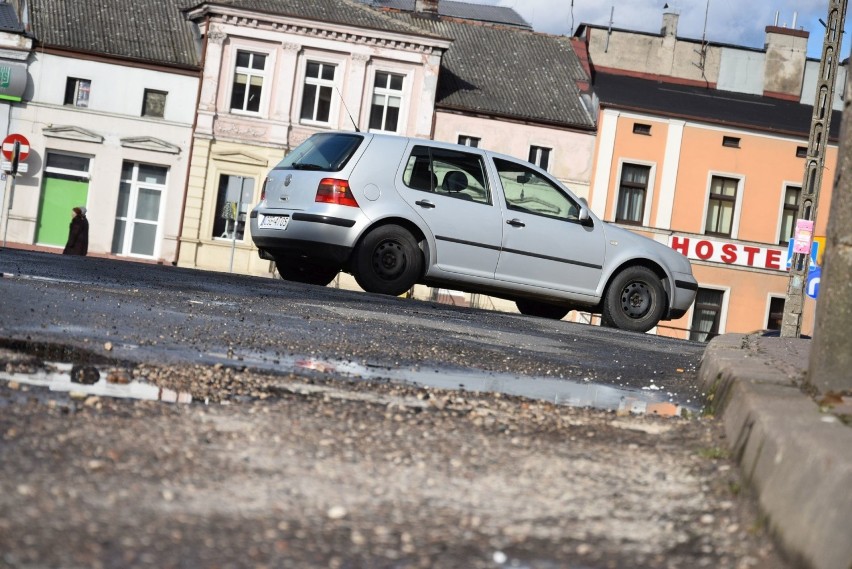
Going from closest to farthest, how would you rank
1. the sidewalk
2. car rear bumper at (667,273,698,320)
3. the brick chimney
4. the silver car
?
1. the sidewalk
2. the silver car
3. car rear bumper at (667,273,698,320)
4. the brick chimney

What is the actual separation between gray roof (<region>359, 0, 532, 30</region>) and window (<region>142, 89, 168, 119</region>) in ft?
51.1

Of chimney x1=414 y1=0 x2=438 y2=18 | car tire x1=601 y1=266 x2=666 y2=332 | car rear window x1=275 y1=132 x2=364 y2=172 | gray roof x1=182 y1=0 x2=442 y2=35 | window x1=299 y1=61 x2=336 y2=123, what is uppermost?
chimney x1=414 y1=0 x2=438 y2=18

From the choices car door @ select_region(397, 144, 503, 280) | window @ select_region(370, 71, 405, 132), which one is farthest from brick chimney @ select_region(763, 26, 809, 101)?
car door @ select_region(397, 144, 503, 280)

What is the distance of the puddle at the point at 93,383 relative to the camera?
445 centimetres

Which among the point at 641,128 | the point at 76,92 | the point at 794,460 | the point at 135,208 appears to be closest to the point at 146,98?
the point at 76,92

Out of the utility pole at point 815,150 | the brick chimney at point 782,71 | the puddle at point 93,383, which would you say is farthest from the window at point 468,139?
the puddle at point 93,383

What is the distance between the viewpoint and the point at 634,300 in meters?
13.4

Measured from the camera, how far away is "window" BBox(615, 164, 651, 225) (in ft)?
135

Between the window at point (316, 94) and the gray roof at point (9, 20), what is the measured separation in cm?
856

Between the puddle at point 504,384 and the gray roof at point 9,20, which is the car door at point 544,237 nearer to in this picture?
the puddle at point 504,384

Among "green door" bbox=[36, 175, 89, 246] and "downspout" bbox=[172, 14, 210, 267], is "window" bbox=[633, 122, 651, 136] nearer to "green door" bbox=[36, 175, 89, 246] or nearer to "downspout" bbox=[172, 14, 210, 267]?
"downspout" bbox=[172, 14, 210, 267]

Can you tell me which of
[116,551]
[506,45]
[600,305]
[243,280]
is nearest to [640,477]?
[116,551]

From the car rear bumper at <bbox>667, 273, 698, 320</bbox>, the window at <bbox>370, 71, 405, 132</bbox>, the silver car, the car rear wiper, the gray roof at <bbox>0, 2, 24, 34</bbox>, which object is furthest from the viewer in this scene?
the window at <bbox>370, 71, 405, 132</bbox>

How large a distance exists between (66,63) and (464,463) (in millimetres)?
37515
